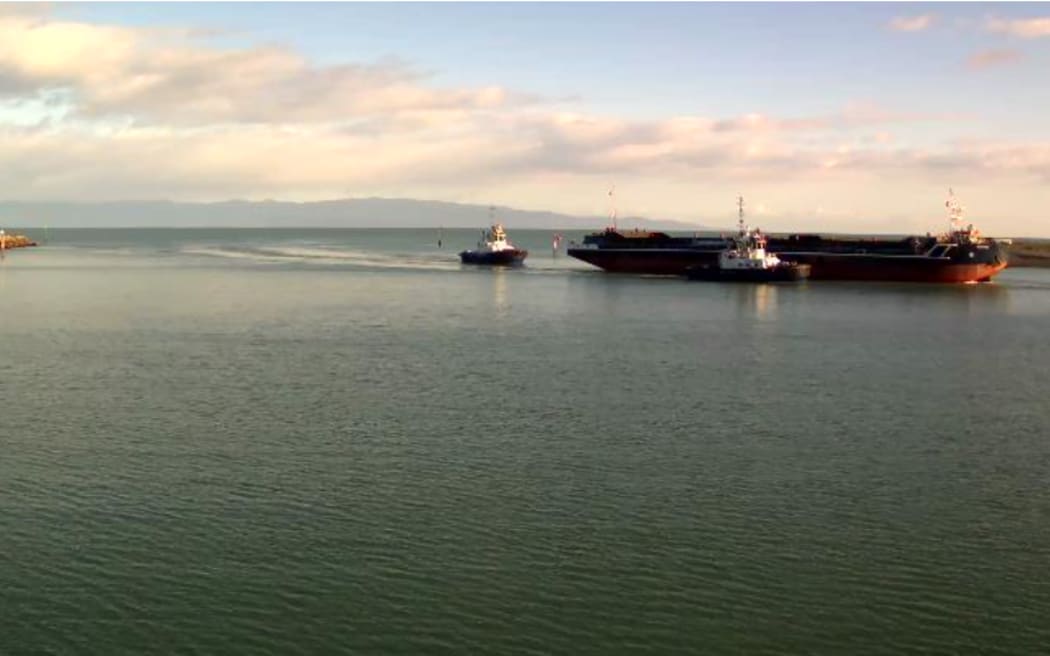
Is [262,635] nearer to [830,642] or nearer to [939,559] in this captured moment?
[830,642]

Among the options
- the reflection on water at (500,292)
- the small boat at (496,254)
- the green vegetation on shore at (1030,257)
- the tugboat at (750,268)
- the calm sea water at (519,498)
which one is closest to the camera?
the calm sea water at (519,498)

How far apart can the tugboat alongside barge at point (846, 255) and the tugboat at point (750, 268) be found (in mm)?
4422

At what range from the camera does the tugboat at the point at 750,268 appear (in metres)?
102

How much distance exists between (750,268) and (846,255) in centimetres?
1247

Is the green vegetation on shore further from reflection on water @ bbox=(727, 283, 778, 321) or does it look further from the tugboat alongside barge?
reflection on water @ bbox=(727, 283, 778, 321)

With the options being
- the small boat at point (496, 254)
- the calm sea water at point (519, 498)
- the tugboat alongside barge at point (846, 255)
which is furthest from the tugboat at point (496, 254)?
the calm sea water at point (519, 498)

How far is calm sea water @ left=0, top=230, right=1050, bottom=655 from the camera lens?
17.2 meters

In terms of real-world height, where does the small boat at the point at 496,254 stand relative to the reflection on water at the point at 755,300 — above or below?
above

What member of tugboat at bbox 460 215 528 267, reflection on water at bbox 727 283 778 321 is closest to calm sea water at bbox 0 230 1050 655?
reflection on water at bbox 727 283 778 321

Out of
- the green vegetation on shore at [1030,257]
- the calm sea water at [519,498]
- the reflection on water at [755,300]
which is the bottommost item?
the calm sea water at [519,498]

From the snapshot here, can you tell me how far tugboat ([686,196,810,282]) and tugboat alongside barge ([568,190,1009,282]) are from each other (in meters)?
4.42

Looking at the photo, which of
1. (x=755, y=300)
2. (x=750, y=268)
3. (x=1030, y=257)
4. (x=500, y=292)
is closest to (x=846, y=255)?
(x=750, y=268)

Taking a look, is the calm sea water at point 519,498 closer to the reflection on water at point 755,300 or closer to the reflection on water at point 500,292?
the reflection on water at point 755,300

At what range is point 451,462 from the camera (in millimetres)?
27250
